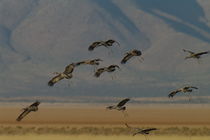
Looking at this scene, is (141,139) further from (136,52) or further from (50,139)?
(136,52)

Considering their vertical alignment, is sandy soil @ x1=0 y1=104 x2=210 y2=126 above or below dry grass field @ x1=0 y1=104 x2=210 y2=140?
above

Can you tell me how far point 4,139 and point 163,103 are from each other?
6245 inches

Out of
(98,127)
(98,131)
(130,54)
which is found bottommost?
(130,54)

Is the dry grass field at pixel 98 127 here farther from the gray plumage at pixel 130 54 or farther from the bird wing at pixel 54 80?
the bird wing at pixel 54 80

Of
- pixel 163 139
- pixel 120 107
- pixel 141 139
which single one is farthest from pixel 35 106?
pixel 163 139

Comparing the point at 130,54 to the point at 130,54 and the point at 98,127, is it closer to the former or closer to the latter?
the point at 130,54

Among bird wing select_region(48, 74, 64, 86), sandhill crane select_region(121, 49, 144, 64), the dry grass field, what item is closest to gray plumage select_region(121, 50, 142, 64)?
sandhill crane select_region(121, 49, 144, 64)

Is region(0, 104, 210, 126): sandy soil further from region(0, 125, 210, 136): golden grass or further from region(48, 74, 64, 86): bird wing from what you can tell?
region(48, 74, 64, 86): bird wing

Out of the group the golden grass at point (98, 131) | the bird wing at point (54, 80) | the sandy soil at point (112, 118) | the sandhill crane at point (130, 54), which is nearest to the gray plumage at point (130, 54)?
the sandhill crane at point (130, 54)

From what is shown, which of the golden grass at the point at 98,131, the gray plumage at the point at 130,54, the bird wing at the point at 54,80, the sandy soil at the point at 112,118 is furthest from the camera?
the sandy soil at the point at 112,118

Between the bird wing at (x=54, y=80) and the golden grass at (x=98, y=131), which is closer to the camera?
the bird wing at (x=54, y=80)

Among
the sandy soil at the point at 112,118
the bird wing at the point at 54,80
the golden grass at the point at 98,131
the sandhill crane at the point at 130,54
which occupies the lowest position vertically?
the bird wing at the point at 54,80

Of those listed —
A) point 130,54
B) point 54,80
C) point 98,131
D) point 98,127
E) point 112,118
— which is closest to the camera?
point 54,80

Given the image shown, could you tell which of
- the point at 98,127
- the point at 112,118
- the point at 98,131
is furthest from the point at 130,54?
the point at 112,118
